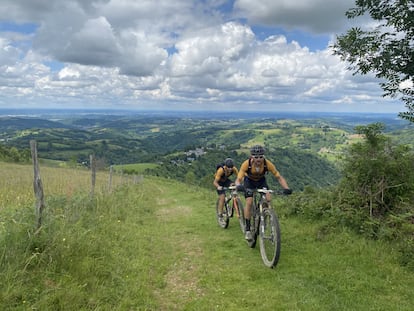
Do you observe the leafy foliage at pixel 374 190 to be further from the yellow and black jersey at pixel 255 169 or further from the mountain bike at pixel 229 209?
the yellow and black jersey at pixel 255 169

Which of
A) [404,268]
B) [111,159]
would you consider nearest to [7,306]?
[404,268]

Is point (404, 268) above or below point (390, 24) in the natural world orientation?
below

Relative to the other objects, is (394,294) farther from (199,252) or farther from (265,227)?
(199,252)

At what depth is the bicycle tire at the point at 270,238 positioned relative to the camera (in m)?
6.87

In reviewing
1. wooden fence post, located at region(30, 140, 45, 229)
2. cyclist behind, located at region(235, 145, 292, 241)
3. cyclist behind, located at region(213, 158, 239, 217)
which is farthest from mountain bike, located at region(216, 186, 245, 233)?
wooden fence post, located at region(30, 140, 45, 229)

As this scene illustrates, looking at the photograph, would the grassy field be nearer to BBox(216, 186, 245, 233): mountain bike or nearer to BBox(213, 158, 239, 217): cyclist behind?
BBox(216, 186, 245, 233): mountain bike

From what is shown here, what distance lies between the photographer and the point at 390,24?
7.28m

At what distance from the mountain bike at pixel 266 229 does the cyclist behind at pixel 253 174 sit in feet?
0.59

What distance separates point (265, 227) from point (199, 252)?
80.9 inches

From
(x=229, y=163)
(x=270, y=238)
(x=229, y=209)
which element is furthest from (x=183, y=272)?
(x=229, y=163)

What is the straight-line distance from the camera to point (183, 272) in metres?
7.05

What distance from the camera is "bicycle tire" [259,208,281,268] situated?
6.87 metres

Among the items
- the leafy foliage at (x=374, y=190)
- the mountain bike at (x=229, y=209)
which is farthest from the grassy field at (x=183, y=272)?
the mountain bike at (x=229, y=209)

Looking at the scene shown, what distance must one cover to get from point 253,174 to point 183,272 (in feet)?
10.2
